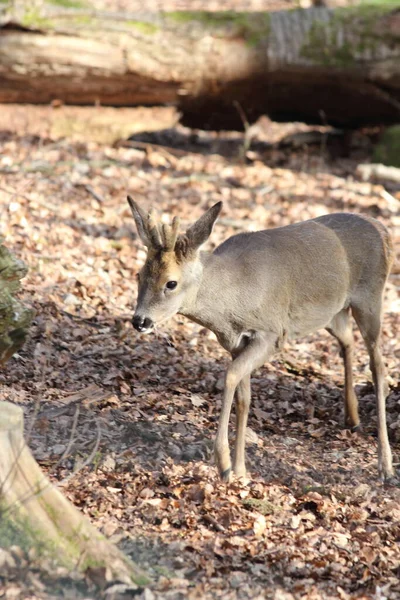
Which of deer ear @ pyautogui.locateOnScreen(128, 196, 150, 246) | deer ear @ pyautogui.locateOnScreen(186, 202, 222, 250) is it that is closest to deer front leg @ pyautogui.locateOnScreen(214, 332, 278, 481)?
deer ear @ pyautogui.locateOnScreen(186, 202, 222, 250)

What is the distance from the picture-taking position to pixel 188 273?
6.48m

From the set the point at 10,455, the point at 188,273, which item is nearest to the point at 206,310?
the point at 188,273

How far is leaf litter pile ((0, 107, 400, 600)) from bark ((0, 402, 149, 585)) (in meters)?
0.09

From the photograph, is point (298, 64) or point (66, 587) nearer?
point (66, 587)

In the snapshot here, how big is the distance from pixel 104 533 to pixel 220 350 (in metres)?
4.10

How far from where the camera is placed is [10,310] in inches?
246

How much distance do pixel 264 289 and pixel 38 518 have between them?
2.97m

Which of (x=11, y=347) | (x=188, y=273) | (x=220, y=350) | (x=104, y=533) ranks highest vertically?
(x=188, y=273)

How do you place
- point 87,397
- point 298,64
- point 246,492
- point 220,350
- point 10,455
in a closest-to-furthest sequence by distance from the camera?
point 10,455 → point 246,492 → point 87,397 → point 220,350 → point 298,64

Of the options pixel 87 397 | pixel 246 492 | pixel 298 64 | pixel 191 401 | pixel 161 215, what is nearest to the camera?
pixel 246 492

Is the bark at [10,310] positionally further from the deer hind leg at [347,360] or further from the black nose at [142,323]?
the deer hind leg at [347,360]

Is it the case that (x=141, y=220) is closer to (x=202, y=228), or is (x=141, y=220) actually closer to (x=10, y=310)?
(x=202, y=228)

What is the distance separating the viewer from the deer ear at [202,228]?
6324mm

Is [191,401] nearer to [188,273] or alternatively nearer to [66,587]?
[188,273]
